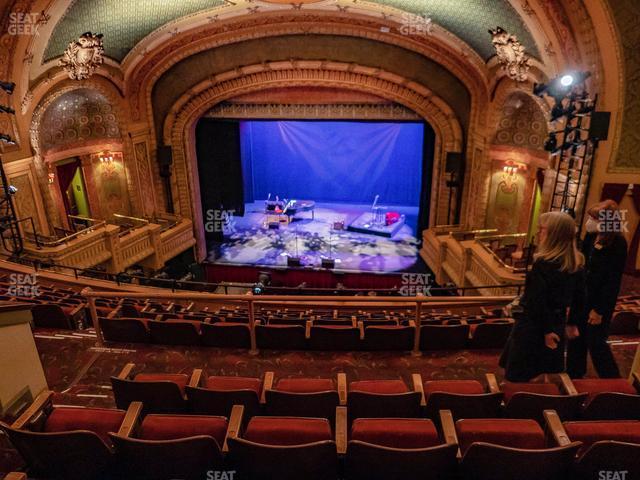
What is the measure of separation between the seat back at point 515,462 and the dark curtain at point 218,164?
1385cm

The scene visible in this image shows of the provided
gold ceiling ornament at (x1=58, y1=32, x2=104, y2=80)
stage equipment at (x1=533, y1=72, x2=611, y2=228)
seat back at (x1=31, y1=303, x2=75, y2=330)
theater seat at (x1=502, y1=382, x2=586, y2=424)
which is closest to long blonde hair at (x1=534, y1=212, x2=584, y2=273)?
theater seat at (x1=502, y1=382, x2=586, y2=424)

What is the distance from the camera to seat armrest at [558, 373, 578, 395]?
2852 millimetres

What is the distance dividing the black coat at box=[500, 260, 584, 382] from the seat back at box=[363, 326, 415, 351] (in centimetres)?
143

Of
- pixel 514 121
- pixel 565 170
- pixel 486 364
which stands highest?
pixel 514 121

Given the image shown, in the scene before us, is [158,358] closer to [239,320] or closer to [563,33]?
[239,320]

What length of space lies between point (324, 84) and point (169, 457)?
1163cm

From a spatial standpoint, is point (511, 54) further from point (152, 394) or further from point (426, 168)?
point (152, 394)

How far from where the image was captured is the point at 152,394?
293 centimetres

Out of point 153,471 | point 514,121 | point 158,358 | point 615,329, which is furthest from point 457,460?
point 514,121

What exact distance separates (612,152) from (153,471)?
26.4ft

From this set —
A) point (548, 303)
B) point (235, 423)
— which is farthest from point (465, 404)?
point (235, 423)

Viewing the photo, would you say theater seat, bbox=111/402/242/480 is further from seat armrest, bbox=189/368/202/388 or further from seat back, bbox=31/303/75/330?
seat back, bbox=31/303/75/330

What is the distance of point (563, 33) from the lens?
762cm

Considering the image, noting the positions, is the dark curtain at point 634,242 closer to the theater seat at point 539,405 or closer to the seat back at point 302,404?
the theater seat at point 539,405
